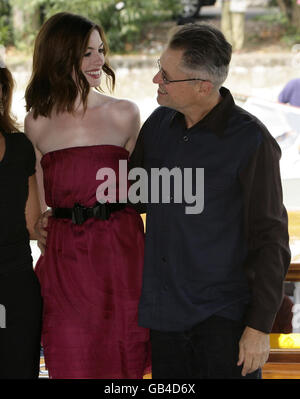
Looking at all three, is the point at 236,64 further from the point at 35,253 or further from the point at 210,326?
the point at 210,326

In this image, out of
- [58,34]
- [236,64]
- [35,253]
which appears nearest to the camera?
[58,34]

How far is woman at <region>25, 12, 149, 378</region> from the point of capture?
164 centimetres

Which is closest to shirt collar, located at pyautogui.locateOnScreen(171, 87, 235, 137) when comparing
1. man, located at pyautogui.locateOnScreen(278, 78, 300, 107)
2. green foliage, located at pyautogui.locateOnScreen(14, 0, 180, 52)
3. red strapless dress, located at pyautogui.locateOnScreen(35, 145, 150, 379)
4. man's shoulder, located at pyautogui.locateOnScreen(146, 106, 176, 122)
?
man's shoulder, located at pyautogui.locateOnScreen(146, 106, 176, 122)

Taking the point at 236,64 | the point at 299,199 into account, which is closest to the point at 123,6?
the point at 236,64

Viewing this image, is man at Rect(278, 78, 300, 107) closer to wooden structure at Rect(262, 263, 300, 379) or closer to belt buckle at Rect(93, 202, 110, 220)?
wooden structure at Rect(262, 263, 300, 379)

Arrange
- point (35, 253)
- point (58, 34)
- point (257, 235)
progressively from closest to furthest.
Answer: point (257, 235) < point (58, 34) < point (35, 253)

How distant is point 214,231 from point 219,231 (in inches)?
0.4

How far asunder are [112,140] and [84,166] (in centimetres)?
10

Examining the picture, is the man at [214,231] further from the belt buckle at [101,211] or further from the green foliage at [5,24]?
the green foliage at [5,24]

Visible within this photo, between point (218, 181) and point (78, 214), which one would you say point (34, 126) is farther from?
point (218, 181)

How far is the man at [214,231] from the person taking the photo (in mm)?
1429

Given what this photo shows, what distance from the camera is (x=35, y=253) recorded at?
3184 millimetres

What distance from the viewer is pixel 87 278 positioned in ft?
5.40

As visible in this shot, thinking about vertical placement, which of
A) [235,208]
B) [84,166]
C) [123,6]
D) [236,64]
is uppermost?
[123,6]
